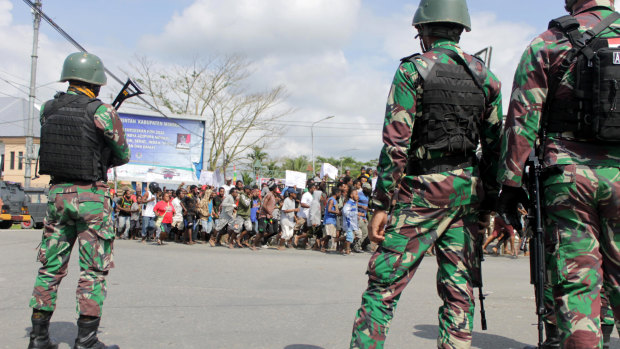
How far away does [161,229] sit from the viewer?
14.9m

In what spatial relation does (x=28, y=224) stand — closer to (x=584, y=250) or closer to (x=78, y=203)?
(x=78, y=203)

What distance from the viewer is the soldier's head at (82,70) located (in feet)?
12.7

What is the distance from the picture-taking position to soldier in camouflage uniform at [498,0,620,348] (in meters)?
2.28

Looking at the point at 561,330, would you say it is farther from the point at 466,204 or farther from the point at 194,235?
the point at 194,235

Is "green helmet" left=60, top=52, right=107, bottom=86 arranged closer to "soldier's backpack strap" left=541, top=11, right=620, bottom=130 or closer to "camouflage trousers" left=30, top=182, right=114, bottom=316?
"camouflage trousers" left=30, top=182, right=114, bottom=316

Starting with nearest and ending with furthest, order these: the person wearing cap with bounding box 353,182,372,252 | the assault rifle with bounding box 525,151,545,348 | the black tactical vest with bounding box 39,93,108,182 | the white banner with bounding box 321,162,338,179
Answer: the assault rifle with bounding box 525,151,545,348, the black tactical vest with bounding box 39,93,108,182, the person wearing cap with bounding box 353,182,372,252, the white banner with bounding box 321,162,338,179

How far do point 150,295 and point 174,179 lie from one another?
2018 centimetres

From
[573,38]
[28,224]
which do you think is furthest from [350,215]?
[28,224]

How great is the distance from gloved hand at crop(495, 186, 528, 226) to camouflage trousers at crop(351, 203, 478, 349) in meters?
0.19

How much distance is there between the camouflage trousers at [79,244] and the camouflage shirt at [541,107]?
270 centimetres

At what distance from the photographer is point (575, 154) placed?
2.39 meters

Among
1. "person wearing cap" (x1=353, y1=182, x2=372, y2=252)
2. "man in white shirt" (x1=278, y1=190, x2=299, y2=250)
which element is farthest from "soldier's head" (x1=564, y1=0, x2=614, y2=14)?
"man in white shirt" (x1=278, y1=190, x2=299, y2=250)

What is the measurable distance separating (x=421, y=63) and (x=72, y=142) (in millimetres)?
2457

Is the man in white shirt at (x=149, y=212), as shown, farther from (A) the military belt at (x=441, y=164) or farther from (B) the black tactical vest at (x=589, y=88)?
(B) the black tactical vest at (x=589, y=88)
